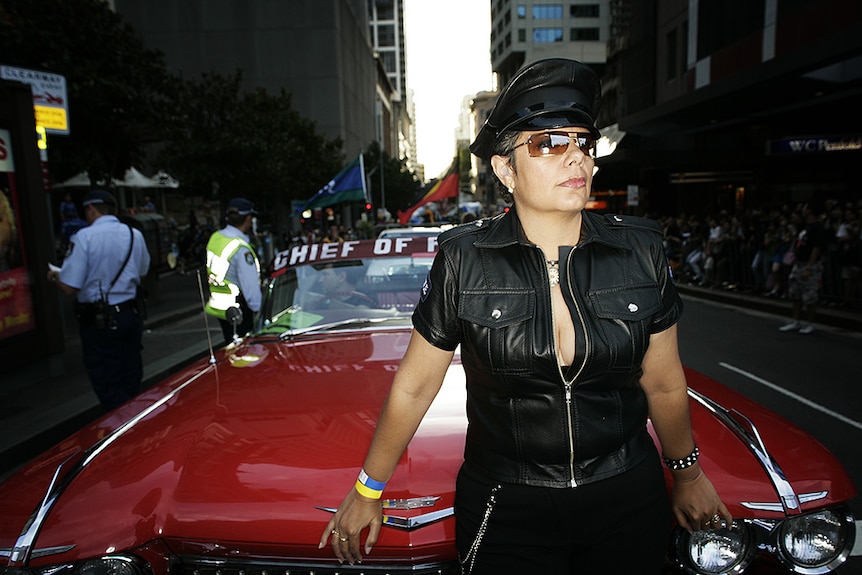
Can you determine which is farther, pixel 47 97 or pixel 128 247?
pixel 47 97

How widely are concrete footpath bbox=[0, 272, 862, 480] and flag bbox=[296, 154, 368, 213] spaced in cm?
286

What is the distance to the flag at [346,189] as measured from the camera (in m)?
10.5

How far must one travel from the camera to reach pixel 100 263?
5.04 m

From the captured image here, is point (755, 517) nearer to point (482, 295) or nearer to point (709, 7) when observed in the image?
point (482, 295)

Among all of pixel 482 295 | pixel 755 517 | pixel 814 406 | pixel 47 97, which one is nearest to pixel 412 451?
pixel 482 295

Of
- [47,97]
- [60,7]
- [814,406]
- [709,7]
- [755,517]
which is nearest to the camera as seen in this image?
[755,517]

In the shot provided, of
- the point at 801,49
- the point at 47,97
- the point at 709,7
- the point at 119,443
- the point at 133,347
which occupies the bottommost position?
the point at 133,347

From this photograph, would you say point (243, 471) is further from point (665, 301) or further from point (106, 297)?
point (106, 297)

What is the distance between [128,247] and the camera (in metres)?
5.18

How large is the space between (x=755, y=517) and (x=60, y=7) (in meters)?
13.6

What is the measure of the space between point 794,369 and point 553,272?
23.5 ft

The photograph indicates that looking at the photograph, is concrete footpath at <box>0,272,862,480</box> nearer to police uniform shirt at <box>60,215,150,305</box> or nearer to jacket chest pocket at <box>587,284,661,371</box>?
police uniform shirt at <box>60,215,150,305</box>

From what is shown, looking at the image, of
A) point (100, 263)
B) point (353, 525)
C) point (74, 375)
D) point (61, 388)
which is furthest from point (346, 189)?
point (353, 525)

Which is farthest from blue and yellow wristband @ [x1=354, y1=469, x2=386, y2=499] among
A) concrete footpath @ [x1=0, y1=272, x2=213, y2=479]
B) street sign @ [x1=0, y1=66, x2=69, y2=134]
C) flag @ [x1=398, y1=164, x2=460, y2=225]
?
flag @ [x1=398, y1=164, x2=460, y2=225]
